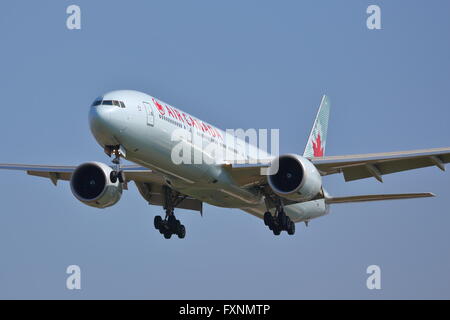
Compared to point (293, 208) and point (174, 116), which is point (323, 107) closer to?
point (293, 208)

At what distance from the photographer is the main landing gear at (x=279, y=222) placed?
116ft

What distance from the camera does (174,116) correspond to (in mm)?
31672

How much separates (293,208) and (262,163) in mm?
5107

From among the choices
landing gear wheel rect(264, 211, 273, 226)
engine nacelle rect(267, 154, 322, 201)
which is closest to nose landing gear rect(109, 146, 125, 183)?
engine nacelle rect(267, 154, 322, 201)

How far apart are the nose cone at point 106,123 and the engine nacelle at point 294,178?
671cm

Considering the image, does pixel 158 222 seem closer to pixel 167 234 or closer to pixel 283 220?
pixel 167 234

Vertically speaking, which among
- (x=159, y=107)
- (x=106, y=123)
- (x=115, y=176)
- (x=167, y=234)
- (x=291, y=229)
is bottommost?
(x=167, y=234)

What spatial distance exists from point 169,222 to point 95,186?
4.03 m

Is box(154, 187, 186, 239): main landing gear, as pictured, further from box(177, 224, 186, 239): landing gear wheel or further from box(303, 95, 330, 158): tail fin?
box(303, 95, 330, 158): tail fin

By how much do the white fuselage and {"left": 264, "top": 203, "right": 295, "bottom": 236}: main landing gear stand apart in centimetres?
77

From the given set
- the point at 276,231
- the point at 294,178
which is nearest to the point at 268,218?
the point at 276,231

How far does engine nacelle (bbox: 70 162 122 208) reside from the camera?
3459 cm

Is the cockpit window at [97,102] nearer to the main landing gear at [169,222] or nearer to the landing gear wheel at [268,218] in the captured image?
the main landing gear at [169,222]

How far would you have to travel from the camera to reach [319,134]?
46094mm
